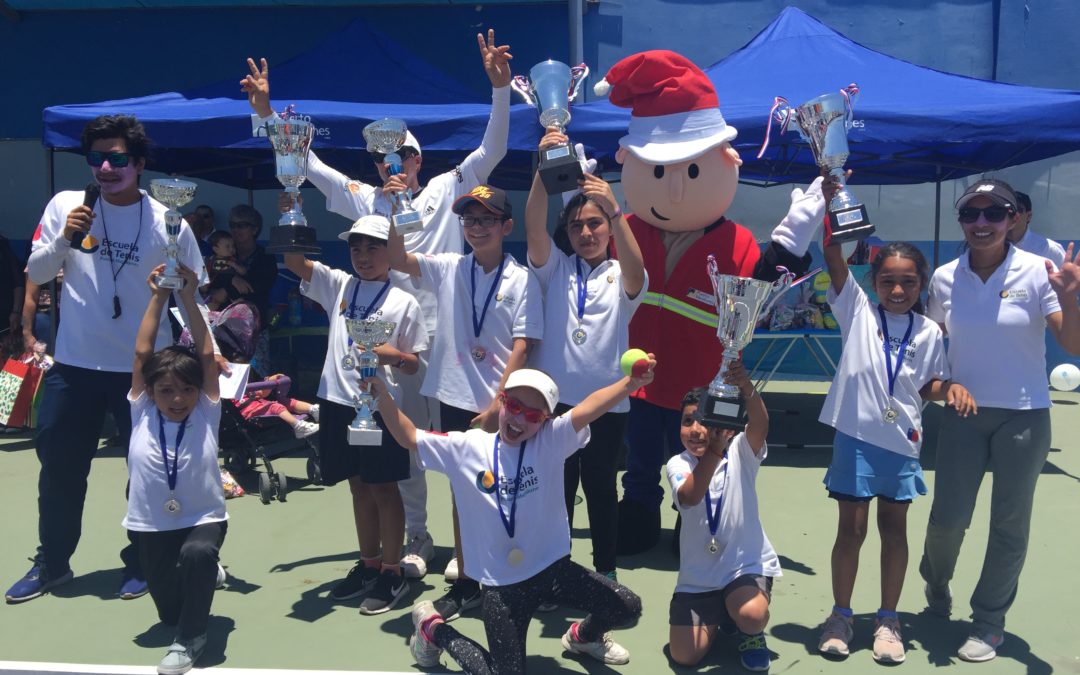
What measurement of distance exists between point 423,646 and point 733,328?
5.30ft

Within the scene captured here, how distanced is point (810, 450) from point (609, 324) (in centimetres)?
359

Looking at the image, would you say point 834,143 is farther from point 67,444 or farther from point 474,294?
point 67,444

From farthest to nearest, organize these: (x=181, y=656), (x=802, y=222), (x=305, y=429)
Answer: (x=305, y=429) < (x=802, y=222) < (x=181, y=656)

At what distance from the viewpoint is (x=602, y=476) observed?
12.8 feet

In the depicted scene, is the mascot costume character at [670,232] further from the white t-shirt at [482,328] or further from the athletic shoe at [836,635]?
the athletic shoe at [836,635]

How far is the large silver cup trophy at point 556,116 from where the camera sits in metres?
3.48

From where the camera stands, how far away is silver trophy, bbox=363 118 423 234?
145 inches

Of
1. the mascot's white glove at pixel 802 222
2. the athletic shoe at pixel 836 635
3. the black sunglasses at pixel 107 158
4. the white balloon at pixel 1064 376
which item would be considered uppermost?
the black sunglasses at pixel 107 158

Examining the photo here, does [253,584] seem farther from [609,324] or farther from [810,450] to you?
[810,450]

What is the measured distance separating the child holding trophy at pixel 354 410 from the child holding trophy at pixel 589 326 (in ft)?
2.08

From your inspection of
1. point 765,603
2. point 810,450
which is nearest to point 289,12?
point 810,450

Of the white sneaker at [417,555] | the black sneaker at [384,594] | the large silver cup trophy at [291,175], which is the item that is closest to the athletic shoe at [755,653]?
the black sneaker at [384,594]

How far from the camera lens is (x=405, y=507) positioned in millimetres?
4535

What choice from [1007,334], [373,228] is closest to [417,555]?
[373,228]
